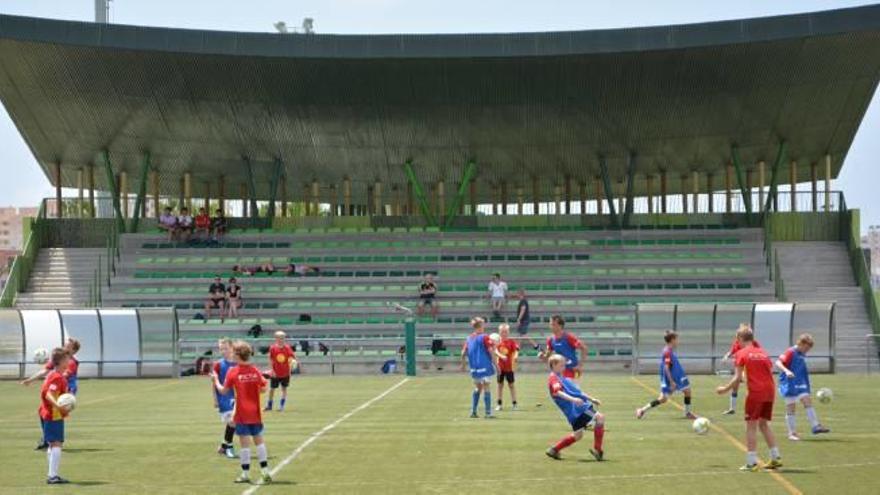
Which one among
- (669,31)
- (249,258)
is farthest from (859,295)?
(249,258)

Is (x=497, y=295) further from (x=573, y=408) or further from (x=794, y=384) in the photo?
(x=573, y=408)

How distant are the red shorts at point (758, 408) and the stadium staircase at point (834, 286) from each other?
31.2 metres

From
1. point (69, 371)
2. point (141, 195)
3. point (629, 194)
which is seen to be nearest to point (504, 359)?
point (69, 371)

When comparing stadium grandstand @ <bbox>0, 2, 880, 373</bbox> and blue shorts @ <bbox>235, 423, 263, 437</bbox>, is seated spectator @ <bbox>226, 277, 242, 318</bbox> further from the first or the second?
blue shorts @ <bbox>235, 423, 263, 437</bbox>

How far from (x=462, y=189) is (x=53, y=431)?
44412 millimetres

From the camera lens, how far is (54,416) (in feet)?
61.2

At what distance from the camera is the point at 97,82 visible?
55.4m

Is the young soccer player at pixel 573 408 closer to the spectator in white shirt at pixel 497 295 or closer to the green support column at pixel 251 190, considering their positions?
the spectator in white shirt at pixel 497 295

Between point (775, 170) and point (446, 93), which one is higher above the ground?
point (446, 93)

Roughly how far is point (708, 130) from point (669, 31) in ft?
27.0

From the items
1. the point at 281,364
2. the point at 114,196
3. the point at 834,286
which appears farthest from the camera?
the point at 114,196

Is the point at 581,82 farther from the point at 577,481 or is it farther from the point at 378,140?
the point at 577,481

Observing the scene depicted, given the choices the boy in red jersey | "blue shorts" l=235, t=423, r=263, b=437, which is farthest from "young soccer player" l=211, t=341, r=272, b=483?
the boy in red jersey

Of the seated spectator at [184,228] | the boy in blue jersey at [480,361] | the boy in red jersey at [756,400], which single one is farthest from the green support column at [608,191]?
the boy in red jersey at [756,400]
